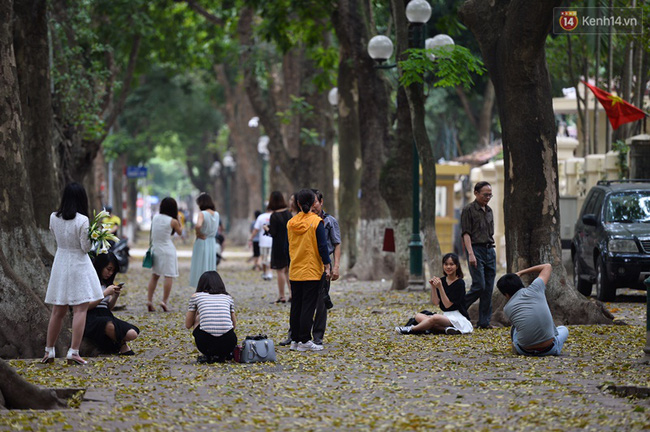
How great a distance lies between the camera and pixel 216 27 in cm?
4103

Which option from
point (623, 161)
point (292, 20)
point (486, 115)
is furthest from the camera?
point (486, 115)

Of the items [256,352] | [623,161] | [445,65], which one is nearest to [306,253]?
[256,352]

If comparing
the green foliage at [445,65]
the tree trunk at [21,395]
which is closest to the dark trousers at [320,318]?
the tree trunk at [21,395]

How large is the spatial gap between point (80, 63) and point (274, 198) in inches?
467

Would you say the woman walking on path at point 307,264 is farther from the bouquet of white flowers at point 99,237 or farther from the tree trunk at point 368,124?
the tree trunk at point 368,124

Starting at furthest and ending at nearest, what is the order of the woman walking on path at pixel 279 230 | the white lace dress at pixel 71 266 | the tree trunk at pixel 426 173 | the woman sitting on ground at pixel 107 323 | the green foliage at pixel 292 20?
1. the green foliage at pixel 292 20
2. the tree trunk at pixel 426 173
3. the woman walking on path at pixel 279 230
4. the woman sitting on ground at pixel 107 323
5. the white lace dress at pixel 71 266

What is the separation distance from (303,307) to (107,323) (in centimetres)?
207

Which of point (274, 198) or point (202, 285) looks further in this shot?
point (274, 198)

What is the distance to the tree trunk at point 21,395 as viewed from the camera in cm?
878

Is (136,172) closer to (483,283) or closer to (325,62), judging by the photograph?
(325,62)

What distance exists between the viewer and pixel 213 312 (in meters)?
11.6

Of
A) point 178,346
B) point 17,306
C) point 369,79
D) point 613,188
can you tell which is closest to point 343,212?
point 369,79

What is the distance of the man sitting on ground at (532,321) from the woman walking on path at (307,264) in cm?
197

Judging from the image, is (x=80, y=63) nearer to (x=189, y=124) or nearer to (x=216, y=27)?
(x=216, y=27)
